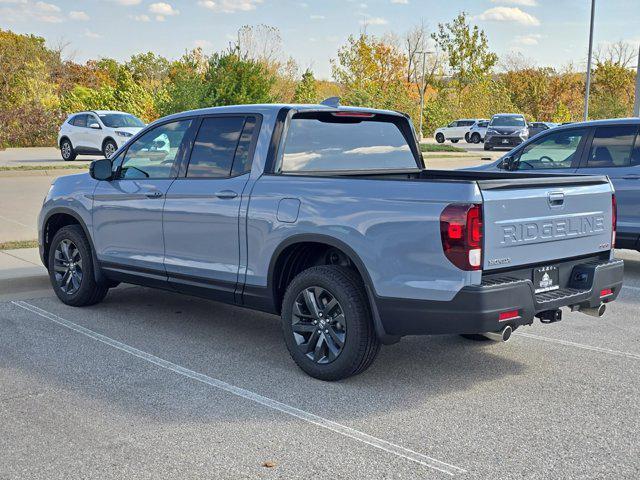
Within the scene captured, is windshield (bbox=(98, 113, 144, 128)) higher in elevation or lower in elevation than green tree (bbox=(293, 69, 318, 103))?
lower

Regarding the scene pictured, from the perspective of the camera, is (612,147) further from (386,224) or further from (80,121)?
(80,121)

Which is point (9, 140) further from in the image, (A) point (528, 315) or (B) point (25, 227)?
(A) point (528, 315)

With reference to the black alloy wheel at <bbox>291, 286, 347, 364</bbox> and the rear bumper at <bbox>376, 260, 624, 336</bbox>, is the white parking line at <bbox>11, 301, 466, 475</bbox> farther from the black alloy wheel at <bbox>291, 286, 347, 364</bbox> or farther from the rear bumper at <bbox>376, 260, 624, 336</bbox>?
the rear bumper at <bbox>376, 260, 624, 336</bbox>

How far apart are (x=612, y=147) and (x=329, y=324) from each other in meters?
5.52

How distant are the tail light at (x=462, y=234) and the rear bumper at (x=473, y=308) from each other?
0.17 meters

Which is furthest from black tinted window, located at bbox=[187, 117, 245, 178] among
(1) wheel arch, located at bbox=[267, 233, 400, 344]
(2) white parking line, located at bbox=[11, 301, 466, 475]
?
(2) white parking line, located at bbox=[11, 301, 466, 475]

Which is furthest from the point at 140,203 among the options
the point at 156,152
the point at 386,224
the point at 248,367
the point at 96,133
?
the point at 96,133

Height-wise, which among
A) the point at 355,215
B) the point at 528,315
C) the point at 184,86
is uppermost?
the point at 184,86

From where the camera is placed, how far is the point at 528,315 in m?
5.25

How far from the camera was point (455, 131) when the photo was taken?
5491cm

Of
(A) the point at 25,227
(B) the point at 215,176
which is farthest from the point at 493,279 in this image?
(A) the point at 25,227

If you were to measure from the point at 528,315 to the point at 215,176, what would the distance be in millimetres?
2636

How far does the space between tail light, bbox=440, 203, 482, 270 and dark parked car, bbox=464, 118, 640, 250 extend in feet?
17.1

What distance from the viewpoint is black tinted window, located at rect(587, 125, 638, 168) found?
9.63 meters
